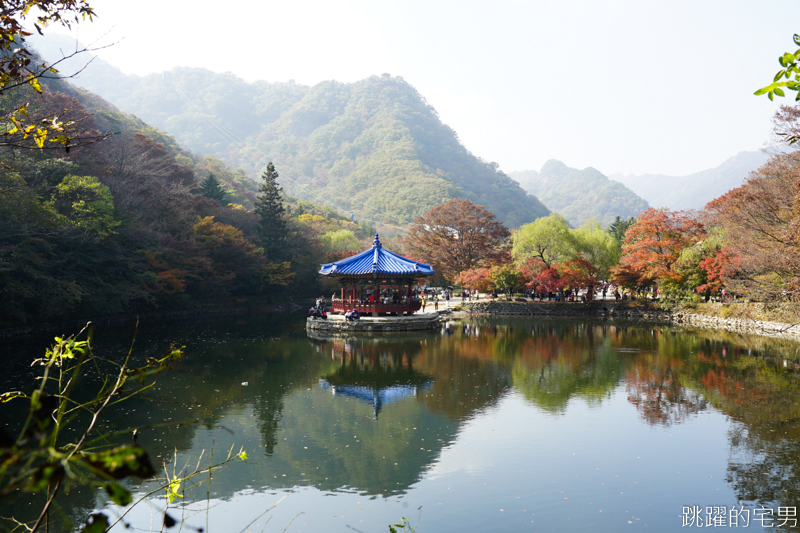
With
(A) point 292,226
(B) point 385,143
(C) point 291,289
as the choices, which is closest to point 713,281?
(C) point 291,289

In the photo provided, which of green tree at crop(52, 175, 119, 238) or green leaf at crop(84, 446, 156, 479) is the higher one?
green tree at crop(52, 175, 119, 238)

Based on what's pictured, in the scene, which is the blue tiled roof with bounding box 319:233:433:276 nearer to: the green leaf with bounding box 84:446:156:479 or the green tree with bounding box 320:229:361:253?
the green tree with bounding box 320:229:361:253

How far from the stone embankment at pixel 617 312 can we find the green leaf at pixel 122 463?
25.2 m

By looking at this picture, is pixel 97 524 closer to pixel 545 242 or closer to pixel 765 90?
pixel 765 90

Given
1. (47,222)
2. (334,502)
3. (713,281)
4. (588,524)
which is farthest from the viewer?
(713,281)

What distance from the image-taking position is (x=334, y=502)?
6480 millimetres

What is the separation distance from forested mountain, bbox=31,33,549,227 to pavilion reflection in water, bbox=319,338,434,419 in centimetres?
5900

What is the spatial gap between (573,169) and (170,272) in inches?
6986

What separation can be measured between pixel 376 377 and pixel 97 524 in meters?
12.9

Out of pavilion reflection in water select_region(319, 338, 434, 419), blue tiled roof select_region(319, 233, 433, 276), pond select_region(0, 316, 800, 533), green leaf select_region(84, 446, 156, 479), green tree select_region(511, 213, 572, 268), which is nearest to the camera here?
green leaf select_region(84, 446, 156, 479)

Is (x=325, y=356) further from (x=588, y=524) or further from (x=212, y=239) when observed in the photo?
(x=212, y=239)

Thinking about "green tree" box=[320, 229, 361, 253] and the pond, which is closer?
the pond

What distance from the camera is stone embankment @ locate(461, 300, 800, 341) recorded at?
72.0 feet

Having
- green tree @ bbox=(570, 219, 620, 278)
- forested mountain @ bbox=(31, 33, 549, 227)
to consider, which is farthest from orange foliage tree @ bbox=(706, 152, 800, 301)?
forested mountain @ bbox=(31, 33, 549, 227)
